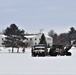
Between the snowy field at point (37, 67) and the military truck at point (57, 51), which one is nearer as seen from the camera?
the snowy field at point (37, 67)

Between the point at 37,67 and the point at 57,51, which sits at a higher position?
the point at 57,51

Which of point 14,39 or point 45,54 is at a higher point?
point 14,39

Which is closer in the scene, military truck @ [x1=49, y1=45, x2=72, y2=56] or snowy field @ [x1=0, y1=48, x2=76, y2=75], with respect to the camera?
snowy field @ [x1=0, y1=48, x2=76, y2=75]

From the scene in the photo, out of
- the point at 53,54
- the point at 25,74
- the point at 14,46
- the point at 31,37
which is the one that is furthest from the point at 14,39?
the point at 31,37

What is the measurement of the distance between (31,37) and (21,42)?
10495 cm

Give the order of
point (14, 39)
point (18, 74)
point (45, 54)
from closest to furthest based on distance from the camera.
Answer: point (18, 74) < point (45, 54) < point (14, 39)

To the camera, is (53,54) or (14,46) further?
(14,46)

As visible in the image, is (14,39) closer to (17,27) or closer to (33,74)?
(17,27)

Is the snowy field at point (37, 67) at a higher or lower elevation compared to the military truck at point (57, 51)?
lower

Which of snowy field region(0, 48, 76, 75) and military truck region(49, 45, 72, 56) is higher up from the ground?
military truck region(49, 45, 72, 56)

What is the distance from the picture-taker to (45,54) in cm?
4856

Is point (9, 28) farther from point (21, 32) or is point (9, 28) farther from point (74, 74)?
point (74, 74)

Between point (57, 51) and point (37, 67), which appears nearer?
point (37, 67)

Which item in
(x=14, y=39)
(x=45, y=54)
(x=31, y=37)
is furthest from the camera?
(x=31, y=37)
